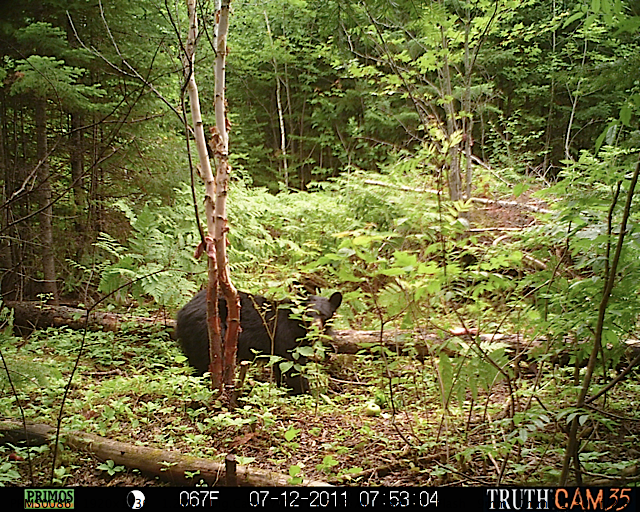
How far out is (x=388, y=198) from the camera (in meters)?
7.73

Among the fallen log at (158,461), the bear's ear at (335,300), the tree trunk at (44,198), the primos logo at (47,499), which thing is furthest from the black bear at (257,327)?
the tree trunk at (44,198)

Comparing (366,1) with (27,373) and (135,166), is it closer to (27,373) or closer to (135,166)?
(27,373)

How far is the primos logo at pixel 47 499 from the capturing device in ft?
8.23

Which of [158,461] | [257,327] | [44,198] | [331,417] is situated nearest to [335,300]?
[257,327]

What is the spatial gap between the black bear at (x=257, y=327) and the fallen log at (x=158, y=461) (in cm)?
165

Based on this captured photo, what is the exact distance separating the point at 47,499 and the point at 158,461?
2.32 feet

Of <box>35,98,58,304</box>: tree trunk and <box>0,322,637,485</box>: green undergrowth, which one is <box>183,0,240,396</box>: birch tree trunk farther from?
<box>35,98,58,304</box>: tree trunk

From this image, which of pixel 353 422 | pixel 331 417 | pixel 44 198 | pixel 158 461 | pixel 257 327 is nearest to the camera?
pixel 158 461

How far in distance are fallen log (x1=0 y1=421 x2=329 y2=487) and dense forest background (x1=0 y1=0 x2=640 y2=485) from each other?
397 millimetres

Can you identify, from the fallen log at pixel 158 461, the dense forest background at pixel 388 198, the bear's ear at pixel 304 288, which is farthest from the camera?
the bear's ear at pixel 304 288

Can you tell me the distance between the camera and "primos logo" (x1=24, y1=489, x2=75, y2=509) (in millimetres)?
2510

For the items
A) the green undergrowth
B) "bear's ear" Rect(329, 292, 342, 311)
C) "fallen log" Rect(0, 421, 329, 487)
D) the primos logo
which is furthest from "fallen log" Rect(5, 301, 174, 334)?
the primos logo

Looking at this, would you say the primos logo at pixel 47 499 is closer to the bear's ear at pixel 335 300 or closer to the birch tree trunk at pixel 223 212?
the birch tree trunk at pixel 223 212

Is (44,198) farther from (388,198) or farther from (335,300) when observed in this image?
(388,198)
